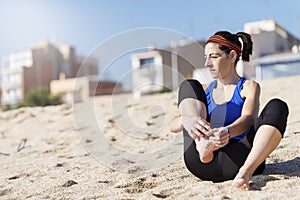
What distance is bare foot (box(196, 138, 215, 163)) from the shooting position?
2061 millimetres

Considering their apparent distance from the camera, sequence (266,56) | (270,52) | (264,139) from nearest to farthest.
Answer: (264,139) < (266,56) < (270,52)

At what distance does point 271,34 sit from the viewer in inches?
897

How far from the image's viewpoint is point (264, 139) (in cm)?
200

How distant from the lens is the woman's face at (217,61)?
2217 mm

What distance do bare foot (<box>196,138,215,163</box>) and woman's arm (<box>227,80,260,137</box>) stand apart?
0.11 meters

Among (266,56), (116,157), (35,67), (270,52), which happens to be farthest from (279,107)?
(35,67)

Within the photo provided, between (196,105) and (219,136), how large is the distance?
22 centimetres

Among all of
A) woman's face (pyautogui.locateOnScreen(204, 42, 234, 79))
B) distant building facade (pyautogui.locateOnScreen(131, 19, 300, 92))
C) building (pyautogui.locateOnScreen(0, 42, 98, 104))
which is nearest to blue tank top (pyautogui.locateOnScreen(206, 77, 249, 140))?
woman's face (pyautogui.locateOnScreen(204, 42, 234, 79))

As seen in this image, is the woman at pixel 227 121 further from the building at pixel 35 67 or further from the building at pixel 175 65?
the building at pixel 35 67

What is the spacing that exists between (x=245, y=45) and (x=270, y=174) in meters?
0.66

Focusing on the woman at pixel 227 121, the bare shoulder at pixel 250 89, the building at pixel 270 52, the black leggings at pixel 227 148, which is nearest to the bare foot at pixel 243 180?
the woman at pixel 227 121

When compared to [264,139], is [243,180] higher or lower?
lower

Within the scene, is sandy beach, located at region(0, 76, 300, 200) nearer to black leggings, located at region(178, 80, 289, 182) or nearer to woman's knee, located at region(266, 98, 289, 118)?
black leggings, located at region(178, 80, 289, 182)

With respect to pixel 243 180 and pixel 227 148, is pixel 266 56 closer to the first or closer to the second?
pixel 227 148
